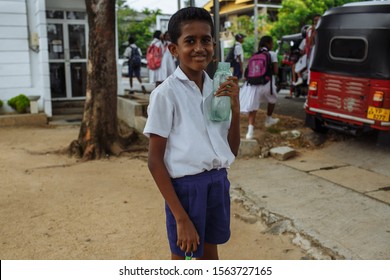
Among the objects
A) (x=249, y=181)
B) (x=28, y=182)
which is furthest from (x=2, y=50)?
(x=249, y=181)

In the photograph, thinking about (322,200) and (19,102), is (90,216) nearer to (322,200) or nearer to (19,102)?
(322,200)

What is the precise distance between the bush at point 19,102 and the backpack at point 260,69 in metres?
5.97

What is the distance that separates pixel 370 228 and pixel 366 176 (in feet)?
6.08

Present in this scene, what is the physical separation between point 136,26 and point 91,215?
3026 cm

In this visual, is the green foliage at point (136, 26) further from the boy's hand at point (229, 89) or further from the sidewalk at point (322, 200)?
the boy's hand at point (229, 89)

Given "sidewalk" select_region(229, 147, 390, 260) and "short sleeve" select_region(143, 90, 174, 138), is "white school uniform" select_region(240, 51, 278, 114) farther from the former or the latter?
"short sleeve" select_region(143, 90, 174, 138)

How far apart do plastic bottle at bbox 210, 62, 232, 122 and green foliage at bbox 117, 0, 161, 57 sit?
99.3 feet

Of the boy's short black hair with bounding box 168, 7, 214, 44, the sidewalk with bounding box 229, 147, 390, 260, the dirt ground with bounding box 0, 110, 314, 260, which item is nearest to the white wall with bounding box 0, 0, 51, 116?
the dirt ground with bounding box 0, 110, 314, 260

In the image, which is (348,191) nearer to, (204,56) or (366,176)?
(366,176)

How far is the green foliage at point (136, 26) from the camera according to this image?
32.7 metres

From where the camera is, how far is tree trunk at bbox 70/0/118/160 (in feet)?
22.4

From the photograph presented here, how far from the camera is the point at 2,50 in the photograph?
34.4ft

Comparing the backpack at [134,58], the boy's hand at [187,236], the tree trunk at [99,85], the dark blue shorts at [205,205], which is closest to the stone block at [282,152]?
the tree trunk at [99,85]

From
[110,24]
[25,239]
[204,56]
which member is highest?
[110,24]
